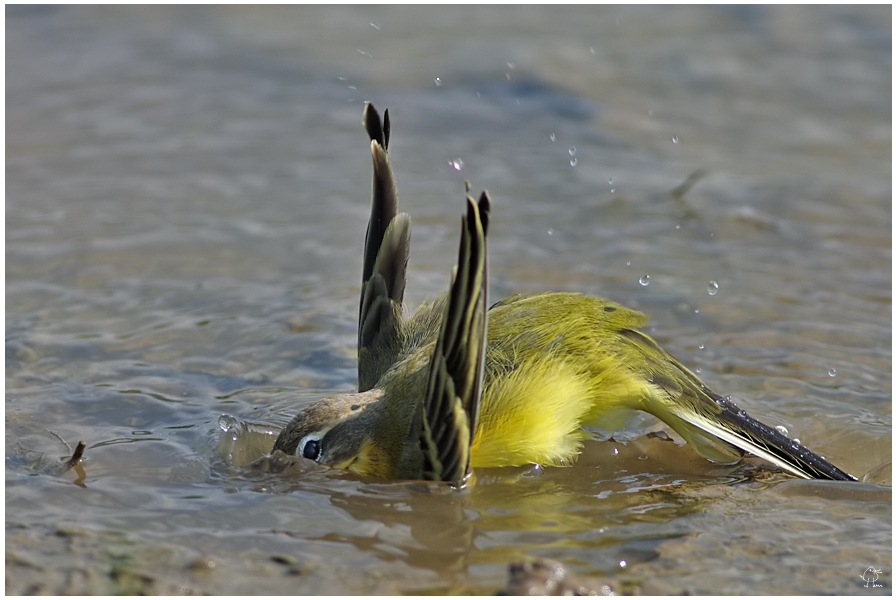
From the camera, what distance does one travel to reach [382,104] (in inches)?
419

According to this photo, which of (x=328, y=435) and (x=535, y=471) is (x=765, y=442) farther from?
(x=328, y=435)

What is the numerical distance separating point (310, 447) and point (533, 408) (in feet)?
3.35

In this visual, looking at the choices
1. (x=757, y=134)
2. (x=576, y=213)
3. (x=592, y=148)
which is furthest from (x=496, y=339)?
(x=757, y=134)

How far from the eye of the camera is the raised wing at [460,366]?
4105 millimetres

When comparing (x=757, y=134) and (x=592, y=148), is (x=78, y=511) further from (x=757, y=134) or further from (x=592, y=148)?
(x=757, y=134)

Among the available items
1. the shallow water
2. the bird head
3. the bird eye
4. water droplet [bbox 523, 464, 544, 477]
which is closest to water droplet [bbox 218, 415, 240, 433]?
the shallow water

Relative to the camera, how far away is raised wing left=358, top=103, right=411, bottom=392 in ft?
18.8

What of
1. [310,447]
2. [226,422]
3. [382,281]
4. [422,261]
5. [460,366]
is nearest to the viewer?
[460,366]

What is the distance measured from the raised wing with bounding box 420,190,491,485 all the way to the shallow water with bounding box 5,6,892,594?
0.19 m

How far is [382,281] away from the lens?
5844 mm

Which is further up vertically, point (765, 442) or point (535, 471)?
point (765, 442)

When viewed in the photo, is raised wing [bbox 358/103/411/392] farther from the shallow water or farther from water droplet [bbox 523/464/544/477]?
water droplet [bbox 523/464/544/477]

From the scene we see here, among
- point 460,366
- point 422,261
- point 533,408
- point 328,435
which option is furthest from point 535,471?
point 422,261

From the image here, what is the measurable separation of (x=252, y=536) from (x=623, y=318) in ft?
7.12
